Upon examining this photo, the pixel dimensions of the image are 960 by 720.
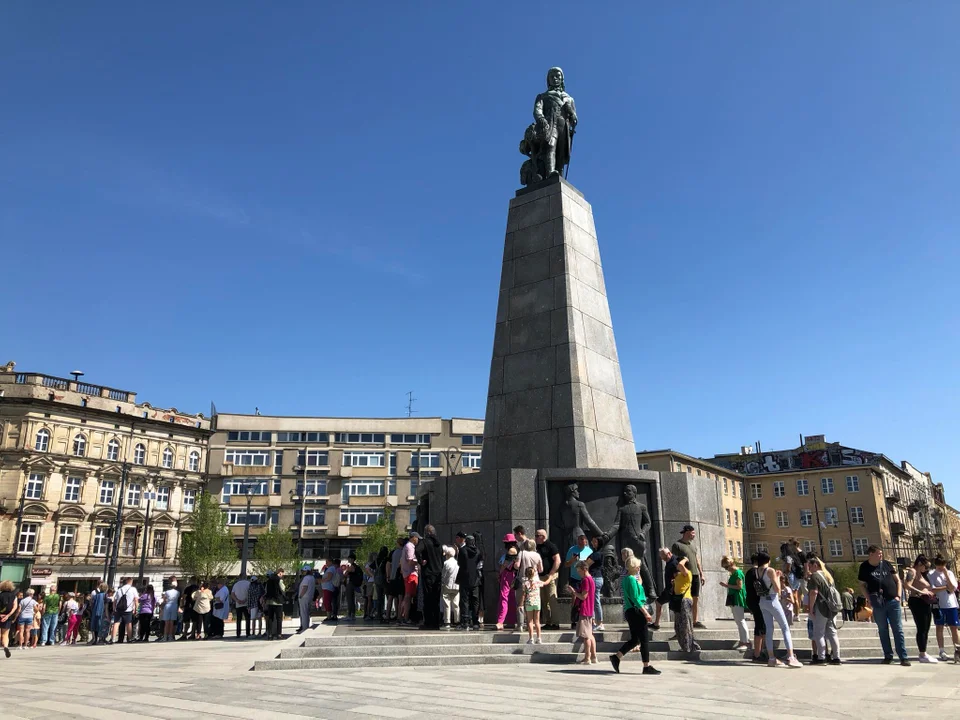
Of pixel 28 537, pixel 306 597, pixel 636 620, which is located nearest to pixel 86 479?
pixel 28 537

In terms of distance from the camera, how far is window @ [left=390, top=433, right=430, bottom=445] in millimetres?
68812

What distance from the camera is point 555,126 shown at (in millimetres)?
17531

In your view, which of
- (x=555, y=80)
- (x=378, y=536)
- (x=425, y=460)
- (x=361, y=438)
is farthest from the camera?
(x=361, y=438)

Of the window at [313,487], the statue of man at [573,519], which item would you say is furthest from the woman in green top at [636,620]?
the window at [313,487]

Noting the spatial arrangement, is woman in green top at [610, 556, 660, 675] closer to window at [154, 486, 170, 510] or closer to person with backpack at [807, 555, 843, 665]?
person with backpack at [807, 555, 843, 665]

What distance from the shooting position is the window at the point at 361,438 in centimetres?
6844

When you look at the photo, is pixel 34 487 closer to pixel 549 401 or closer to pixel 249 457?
pixel 249 457

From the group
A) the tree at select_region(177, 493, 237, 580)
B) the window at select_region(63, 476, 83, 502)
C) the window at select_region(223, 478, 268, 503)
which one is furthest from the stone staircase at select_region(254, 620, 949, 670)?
the window at select_region(223, 478, 268, 503)

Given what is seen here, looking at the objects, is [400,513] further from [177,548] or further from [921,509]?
Result: [921,509]

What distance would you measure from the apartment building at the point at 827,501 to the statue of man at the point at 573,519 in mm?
56188

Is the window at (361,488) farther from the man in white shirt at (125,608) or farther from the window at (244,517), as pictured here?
the man in white shirt at (125,608)

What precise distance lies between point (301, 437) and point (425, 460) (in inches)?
452

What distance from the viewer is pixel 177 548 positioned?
5950 centimetres

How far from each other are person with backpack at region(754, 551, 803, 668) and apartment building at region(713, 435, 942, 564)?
57744 millimetres
